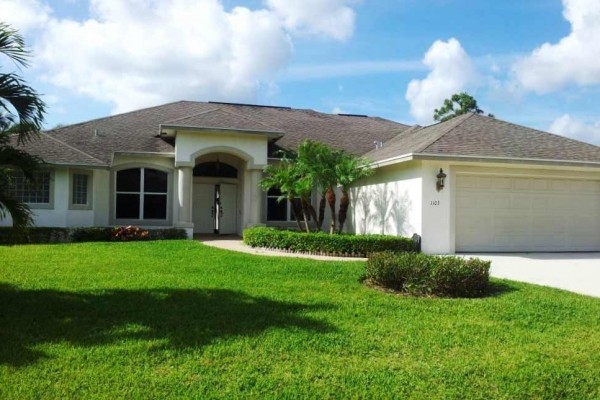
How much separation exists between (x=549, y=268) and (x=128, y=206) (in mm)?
15053

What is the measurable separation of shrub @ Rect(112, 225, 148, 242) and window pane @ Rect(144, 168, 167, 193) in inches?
123

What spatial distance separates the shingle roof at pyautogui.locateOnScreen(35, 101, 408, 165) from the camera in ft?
68.2

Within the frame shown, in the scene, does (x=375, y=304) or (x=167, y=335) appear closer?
(x=167, y=335)

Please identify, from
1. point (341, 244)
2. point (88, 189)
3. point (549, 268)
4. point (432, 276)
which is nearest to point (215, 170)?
point (88, 189)

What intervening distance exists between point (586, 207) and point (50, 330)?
54.1ft

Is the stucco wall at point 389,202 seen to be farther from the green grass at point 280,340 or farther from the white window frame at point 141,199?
the white window frame at point 141,199

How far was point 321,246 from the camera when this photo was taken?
15.1 m

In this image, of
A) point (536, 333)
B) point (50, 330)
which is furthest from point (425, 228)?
point (50, 330)

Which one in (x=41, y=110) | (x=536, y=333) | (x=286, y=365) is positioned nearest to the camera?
(x=286, y=365)

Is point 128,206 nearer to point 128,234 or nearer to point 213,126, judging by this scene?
point 128,234

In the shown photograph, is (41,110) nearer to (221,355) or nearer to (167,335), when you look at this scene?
(167,335)

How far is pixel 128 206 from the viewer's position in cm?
2088

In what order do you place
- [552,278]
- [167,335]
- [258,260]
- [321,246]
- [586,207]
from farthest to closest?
1. [586,207]
2. [321,246]
3. [258,260]
4. [552,278]
5. [167,335]

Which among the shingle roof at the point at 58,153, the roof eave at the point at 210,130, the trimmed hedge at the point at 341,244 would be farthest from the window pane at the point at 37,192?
the trimmed hedge at the point at 341,244
